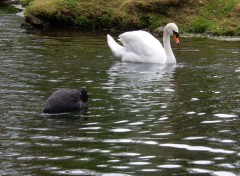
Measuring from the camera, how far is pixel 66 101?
33.6 feet

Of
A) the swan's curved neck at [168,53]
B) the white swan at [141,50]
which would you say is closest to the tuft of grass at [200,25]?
the swan's curved neck at [168,53]

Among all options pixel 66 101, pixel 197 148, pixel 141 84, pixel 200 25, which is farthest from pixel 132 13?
pixel 197 148

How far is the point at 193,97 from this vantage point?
11398mm

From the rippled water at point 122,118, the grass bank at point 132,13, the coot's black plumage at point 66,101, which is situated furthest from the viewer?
the grass bank at point 132,13

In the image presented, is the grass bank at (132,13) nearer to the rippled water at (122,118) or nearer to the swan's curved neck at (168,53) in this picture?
the swan's curved neck at (168,53)

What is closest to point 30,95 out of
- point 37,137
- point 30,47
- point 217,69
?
point 37,137

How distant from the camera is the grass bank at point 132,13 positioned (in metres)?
25.4

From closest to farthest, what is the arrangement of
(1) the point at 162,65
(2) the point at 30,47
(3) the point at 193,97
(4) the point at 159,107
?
(4) the point at 159,107 → (3) the point at 193,97 → (1) the point at 162,65 → (2) the point at 30,47

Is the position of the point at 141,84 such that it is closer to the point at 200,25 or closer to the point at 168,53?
the point at 168,53

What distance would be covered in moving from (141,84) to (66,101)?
313 centimetres

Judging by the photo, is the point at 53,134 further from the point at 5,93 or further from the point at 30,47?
the point at 30,47

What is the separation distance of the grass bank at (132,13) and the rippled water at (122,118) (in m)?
7.76

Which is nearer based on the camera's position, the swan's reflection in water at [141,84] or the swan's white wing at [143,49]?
the swan's reflection in water at [141,84]

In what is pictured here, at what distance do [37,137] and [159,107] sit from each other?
2.66 meters
